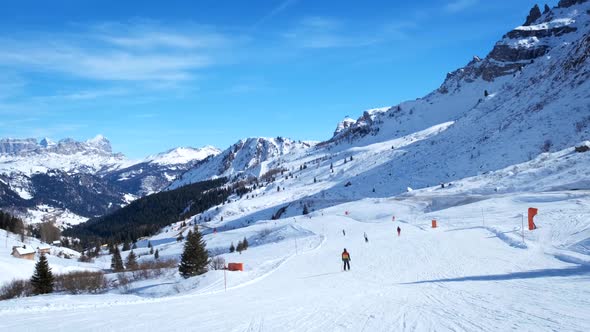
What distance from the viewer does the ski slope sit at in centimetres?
1145

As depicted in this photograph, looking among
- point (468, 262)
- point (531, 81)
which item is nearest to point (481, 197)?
point (468, 262)

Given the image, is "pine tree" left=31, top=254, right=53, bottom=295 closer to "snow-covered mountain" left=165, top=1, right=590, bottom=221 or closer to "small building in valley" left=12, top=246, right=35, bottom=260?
"small building in valley" left=12, top=246, right=35, bottom=260

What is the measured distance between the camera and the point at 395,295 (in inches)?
629

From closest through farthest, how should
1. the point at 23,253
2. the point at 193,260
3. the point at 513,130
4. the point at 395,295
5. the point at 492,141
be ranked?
the point at 395,295 < the point at 193,260 < the point at 23,253 < the point at 513,130 < the point at 492,141

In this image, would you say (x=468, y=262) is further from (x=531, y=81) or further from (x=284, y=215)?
(x=531, y=81)

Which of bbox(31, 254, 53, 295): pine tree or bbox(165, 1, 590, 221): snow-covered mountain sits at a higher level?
bbox(165, 1, 590, 221): snow-covered mountain

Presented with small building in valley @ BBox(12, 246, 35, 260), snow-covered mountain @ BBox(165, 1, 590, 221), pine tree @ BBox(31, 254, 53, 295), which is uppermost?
snow-covered mountain @ BBox(165, 1, 590, 221)

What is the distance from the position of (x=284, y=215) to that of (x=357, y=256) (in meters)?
100.0

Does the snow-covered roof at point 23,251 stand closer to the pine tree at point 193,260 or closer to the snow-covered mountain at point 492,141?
the pine tree at point 193,260

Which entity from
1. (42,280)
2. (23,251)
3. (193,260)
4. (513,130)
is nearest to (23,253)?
(23,251)

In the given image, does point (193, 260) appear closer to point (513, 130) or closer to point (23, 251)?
point (23, 251)

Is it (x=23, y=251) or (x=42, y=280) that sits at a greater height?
(x=23, y=251)

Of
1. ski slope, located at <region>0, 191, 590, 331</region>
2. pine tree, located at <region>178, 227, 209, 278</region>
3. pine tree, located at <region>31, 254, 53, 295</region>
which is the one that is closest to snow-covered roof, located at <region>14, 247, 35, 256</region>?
pine tree, located at <region>31, 254, 53, 295</region>

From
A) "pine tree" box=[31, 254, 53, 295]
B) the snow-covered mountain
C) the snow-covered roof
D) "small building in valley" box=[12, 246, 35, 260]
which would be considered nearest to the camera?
"pine tree" box=[31, 254, 53, 295]
